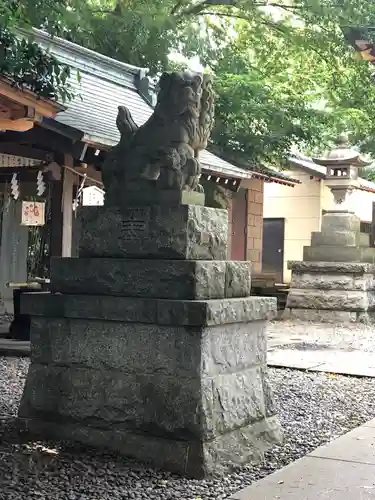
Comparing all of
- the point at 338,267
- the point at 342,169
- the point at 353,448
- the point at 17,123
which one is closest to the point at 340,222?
the point at 338,267

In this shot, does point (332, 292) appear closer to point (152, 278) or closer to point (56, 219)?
point (56, 219)

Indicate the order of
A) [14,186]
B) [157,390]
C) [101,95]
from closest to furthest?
[157,390] → [14,186] → [101,95]

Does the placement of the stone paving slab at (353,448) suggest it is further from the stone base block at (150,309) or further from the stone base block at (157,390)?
the stone base block at (150,309)

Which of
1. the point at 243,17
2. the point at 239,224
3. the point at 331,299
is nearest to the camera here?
the point at 331,299

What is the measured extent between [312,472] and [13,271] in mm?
10195

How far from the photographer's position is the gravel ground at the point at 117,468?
385 centimetres

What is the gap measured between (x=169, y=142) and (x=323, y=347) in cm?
658

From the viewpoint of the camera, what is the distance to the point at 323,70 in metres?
18.7

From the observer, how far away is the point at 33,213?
12758 millimetres

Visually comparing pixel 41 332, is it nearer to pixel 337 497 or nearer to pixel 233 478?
pixel 233 478

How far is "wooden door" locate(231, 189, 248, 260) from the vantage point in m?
18.0

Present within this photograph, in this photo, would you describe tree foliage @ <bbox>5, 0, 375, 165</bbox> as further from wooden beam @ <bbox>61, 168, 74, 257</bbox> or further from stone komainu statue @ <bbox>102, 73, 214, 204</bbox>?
stone komainu statue @ <bbox>102, 73, 214, 204</bbox>

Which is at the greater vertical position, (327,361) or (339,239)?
(339,239)

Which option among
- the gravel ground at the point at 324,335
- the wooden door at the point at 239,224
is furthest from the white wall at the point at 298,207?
the gravel ground at the point at 324,335
